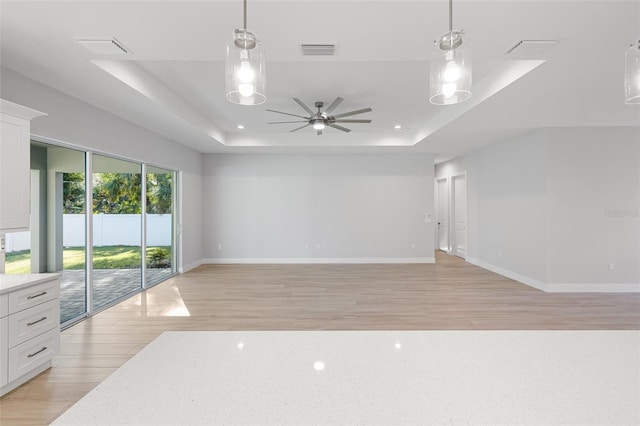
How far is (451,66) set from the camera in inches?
47.9

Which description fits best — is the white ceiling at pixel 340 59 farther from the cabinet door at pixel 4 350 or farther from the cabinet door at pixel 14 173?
the cabinet door at pixel 4 350

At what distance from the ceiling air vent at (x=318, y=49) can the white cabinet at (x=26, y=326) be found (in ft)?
9.57

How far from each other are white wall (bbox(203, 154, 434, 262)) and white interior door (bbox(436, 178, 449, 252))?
1880 mm

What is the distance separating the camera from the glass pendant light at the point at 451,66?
1185 mm

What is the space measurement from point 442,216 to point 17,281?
9236mm

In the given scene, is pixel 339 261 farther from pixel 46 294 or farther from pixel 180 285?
pixel 46 294

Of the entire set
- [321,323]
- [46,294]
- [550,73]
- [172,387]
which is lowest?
[321,323]

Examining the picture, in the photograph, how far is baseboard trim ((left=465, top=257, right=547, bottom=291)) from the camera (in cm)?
488

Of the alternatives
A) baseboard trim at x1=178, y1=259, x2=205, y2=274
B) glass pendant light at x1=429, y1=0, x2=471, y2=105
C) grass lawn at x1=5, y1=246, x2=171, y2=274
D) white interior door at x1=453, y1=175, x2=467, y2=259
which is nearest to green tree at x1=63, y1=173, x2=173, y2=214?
grass lawn at x1=5, y1=246, x2=171, y2=274

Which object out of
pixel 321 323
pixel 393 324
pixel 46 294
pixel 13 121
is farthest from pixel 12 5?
pixel 393 324

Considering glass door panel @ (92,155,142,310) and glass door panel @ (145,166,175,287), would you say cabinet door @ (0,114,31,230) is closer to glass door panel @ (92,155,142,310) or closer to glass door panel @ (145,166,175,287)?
glass door panel @ (92,155,142,310)

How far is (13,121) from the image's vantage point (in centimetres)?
236

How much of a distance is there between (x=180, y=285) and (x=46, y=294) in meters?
2.80

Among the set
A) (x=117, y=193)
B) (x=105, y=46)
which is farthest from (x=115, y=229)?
(x=105, y=46)
